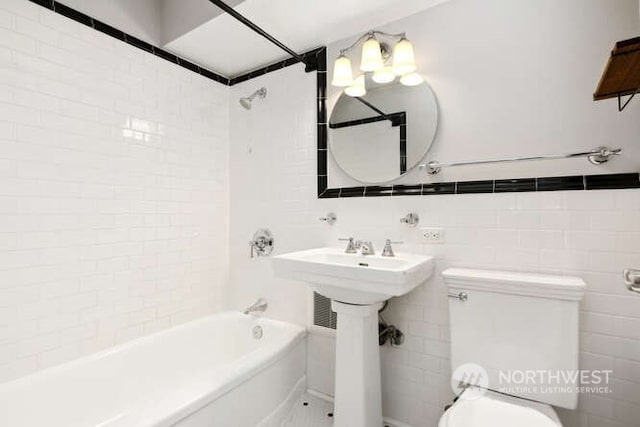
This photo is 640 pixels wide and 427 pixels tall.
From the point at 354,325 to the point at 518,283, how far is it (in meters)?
0.75

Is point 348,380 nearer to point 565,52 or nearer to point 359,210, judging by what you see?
point 359,210

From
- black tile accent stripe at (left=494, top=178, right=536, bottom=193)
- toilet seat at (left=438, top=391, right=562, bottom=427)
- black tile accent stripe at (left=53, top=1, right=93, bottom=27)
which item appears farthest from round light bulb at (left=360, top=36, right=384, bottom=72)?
toilet seat at (left=438, top=391, right=562, bottom=427)

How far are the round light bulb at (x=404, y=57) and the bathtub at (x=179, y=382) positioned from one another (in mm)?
1723

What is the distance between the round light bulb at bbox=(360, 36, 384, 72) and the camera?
1748mm

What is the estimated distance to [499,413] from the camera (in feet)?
4.00

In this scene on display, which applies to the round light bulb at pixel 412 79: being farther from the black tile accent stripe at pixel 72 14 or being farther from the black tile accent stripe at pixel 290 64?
the black tile accent stripe at pixel 72 14

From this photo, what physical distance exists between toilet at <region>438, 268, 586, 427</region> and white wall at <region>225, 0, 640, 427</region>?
0.66ft

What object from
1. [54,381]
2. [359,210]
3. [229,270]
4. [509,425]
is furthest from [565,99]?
[54,381]

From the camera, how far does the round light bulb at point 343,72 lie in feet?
6.19

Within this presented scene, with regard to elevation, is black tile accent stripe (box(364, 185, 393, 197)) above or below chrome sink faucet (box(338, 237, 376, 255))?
above

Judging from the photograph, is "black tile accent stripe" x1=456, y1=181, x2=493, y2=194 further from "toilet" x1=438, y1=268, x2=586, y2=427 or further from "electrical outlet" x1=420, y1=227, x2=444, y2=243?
"toilet" x1=438, y1=268, x2=586, y2=427

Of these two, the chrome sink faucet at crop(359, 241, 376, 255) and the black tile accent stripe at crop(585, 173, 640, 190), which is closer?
the black tile accent stripe at crop(585, 173, 640, 190)

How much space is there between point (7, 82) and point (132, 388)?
172 cm

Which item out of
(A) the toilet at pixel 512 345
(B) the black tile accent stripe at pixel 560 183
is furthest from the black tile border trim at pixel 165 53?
(A) the toilet at pixel 512 345
